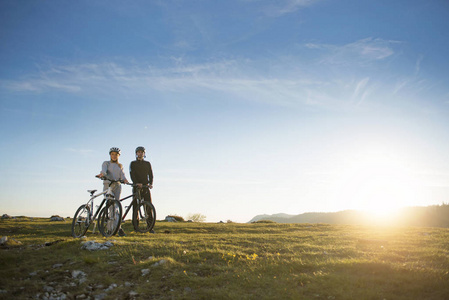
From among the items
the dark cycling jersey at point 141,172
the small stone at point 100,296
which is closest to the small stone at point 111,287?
the small stone at point 100,296

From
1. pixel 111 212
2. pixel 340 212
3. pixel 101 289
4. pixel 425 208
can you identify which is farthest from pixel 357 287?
pixel 340 212

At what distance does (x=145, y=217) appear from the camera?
45.0 feet

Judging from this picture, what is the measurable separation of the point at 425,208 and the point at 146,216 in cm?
13561

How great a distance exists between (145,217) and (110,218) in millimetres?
2016

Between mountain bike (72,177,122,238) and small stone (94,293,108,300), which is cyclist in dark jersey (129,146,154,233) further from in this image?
small stone (94,293,108,300)

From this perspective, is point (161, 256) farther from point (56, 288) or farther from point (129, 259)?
point (56, 288)

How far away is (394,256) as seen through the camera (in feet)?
31.3

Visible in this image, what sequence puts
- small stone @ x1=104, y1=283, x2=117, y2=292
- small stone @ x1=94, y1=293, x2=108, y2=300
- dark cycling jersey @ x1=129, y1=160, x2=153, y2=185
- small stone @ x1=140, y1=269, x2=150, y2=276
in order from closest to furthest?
small stone @ x1=94, y1=293, x2=108, y2=300, small stone @ x1=104, y1=283, x2=117, y2=292, small stone @ x1=140, y1=269, x2=150, y2=276, dark cycling jersey @ x1=129, y1=160, x2=153, y2=185

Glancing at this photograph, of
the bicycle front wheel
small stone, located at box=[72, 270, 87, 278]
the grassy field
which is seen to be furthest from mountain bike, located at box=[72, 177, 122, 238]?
small stone, located at box=[72, 270, 87, 278]

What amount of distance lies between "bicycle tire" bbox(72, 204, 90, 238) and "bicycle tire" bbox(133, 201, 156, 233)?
88.0 inches

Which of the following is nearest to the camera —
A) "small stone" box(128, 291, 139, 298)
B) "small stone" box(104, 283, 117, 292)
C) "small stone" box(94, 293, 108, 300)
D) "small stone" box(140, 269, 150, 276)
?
"small stone" box(94, 293, 108, 300)

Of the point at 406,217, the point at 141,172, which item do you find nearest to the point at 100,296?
the point at 141,172

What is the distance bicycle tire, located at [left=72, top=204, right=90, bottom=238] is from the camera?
12383 millimetres

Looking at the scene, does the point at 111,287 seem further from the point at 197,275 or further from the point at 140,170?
the point at 140,170
